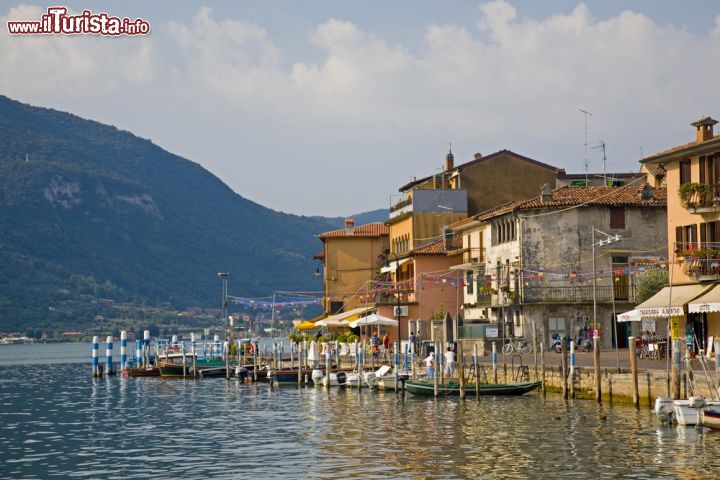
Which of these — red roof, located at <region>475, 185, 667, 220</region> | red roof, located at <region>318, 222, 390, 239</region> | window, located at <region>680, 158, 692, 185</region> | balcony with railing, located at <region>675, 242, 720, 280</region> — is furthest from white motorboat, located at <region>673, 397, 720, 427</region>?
red roof, located at <region>318, 222, 390, 239</region>

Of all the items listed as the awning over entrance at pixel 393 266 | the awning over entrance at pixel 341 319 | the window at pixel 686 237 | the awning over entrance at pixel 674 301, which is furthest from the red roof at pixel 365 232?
the awning over entrance at pixel 674 301

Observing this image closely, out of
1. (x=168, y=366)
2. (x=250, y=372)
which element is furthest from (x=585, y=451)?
(x=168, y=366)

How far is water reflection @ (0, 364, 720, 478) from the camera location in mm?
34719

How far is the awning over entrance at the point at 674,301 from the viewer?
5403 centimetres

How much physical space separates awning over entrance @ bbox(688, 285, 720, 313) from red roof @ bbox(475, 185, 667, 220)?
61.2 feet

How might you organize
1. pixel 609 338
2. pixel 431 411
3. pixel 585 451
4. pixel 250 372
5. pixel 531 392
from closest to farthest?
1. pixel 585 451
2. pixel 431 411
3. pixel 531 392
4. pixel 609 338
5. pixel 250 372

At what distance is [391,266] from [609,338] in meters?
29.7

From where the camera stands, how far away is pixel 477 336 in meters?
73.5

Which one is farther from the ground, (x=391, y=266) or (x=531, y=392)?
(x=391, y=266)

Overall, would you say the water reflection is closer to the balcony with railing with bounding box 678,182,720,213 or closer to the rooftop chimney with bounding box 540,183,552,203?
A: the balcony with railing with bounding box 678,182,720,213

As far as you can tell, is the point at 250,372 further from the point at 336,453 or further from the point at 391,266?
the point at 336,453

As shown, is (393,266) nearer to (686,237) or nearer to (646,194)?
(646,194)

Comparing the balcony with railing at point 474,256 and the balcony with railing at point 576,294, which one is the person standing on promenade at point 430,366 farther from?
the balcony with railing at point 474,256

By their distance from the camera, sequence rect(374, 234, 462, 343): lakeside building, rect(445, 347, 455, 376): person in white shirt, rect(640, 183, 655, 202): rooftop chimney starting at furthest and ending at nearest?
rect(374, 234, 462, 343): lakeside building < rect(640, 183, 655, 202): rooftop chimney < rect(445, 347, 455, 376): person in white shirt
